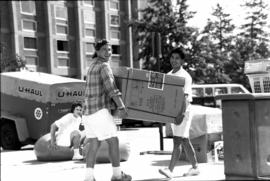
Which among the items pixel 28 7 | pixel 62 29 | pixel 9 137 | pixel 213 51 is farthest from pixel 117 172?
pixel 62 29

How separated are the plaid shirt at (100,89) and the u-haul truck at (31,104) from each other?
26.4 feet

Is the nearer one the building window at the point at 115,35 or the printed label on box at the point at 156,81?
the printed label on box at the point at 156,81

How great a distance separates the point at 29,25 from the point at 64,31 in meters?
4.01

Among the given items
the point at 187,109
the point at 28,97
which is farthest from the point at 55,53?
the point at 187,109

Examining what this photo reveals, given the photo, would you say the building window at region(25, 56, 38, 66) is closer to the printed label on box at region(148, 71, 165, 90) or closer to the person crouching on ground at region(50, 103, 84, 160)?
the person crouching on ground at region(50, 103, 84, 160)

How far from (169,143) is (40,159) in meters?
4.40

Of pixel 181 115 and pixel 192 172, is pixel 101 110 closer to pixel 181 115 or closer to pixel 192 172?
pixel 181 115

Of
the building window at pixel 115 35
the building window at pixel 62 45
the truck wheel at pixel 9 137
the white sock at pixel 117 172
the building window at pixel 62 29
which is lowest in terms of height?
the truck wheel at pixel 9 137

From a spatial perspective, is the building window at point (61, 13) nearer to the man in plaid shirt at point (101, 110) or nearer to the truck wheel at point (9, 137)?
the truck wheel at point (9, 137)

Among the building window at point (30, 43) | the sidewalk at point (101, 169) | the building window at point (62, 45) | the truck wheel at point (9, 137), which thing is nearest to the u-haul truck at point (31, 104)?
the truck wheel at point (9, 137)

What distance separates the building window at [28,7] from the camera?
43281 mm

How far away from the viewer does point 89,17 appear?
49.2 meters

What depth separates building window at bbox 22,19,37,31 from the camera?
4322cm

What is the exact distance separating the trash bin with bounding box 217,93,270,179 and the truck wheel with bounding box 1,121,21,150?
1066 cm
